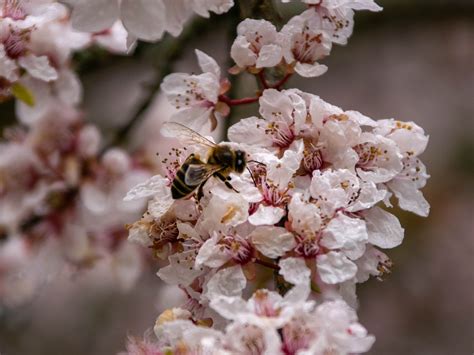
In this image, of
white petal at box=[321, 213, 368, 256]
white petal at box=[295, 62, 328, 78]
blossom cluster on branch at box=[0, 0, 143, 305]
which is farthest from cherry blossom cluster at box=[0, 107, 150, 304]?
white petal at box=[321, 213, 368, 256]

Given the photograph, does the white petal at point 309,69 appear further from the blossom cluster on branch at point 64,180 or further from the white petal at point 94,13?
the blossom cluster on branch at point 64,180

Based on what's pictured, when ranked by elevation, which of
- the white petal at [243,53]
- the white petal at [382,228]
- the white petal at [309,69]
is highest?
the white petal at [243,53]

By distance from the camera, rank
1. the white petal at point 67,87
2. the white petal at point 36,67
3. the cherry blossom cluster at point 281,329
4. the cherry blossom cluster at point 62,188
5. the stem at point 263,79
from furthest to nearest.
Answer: the cherry blossom cluster at point 62,188, the white petal at point 67,87, the white petal at point 36,67, the stem at point 263,79, the cherry blossom cluster at point 281,329

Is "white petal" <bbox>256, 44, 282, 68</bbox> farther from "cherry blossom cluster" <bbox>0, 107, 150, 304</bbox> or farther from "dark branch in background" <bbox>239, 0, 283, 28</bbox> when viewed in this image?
"cherry blossom cluster" <bbox>0, 107, 150, 304</bbox>

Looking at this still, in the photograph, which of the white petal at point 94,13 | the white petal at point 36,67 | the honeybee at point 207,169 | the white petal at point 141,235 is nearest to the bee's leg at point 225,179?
the honeybee at point 207,169

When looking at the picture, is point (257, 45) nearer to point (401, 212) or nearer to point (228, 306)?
point (228, 306)

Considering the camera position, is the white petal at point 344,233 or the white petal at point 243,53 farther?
the white petal at point 243,53
